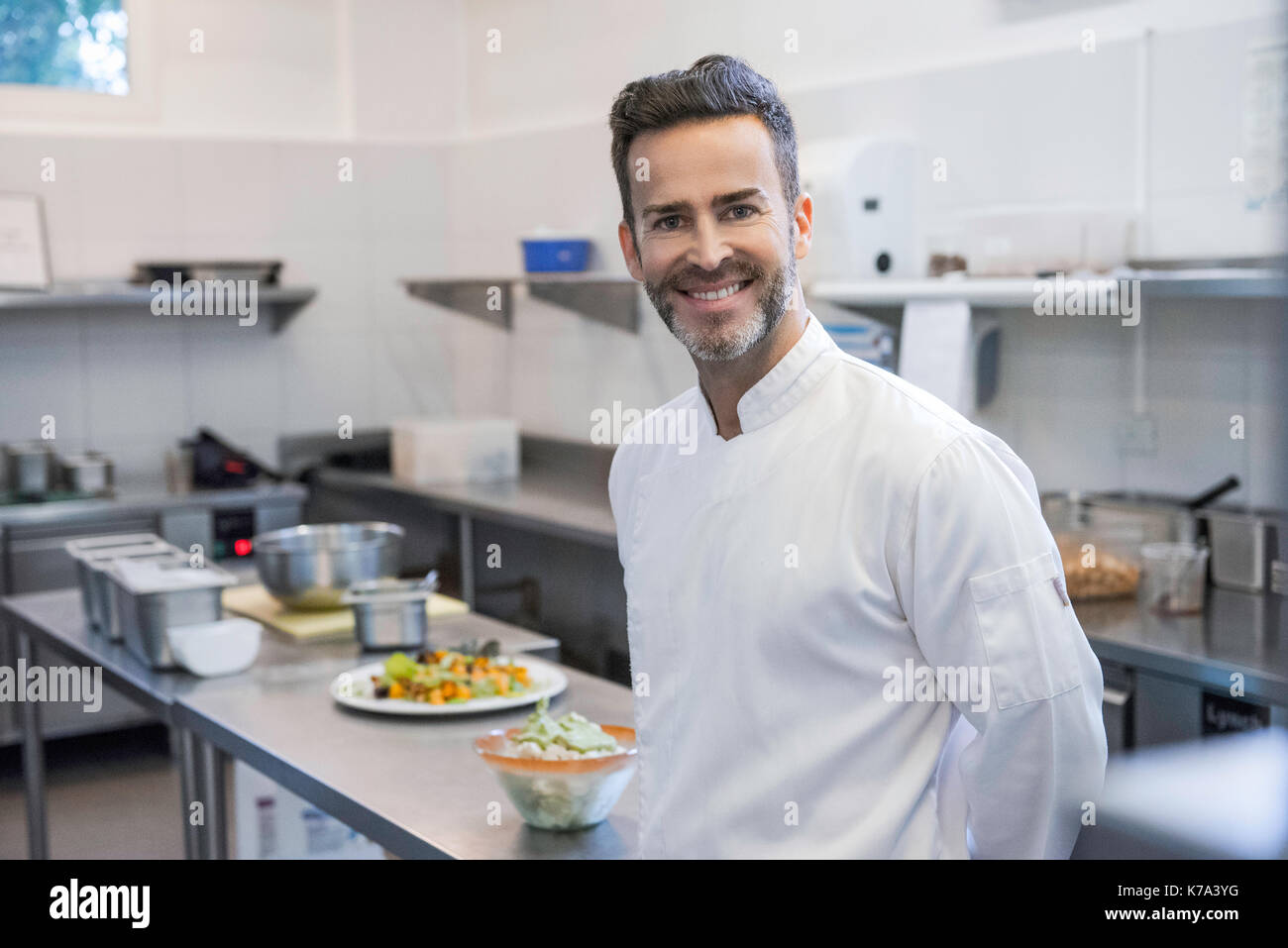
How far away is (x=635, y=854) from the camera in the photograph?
1.51 m

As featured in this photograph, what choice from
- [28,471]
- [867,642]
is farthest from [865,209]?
[28,471]

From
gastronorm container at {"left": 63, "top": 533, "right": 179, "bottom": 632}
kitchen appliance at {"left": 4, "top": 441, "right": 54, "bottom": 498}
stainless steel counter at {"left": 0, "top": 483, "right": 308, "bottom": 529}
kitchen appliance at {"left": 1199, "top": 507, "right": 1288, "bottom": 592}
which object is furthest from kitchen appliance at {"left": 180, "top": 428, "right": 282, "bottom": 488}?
kitchen appliance at {"left": 1199, "top": 507, "right": 1288, "bottom": 592}

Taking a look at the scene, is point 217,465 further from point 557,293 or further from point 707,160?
point 707,160

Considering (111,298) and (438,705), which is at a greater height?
(111,298)

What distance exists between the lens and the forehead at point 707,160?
1203mm

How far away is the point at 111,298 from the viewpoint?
430cm

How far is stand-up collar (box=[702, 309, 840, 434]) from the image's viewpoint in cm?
128

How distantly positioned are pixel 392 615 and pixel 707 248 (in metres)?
1.37

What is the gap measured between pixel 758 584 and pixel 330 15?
4292 mm

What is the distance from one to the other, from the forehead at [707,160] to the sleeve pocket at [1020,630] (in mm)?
397
